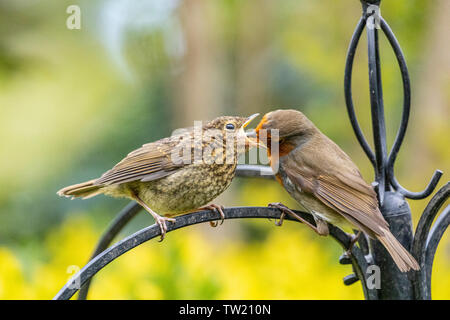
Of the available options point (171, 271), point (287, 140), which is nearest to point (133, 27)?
point (171, 271)

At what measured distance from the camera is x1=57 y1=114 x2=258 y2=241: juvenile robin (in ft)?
Answer: 7.52

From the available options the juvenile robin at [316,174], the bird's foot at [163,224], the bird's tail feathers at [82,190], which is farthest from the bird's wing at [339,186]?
the bird's tail feathers at [82,190]

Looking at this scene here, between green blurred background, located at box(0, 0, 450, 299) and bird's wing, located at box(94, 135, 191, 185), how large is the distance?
177 cm

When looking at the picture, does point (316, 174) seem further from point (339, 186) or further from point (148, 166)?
point (148, 166)

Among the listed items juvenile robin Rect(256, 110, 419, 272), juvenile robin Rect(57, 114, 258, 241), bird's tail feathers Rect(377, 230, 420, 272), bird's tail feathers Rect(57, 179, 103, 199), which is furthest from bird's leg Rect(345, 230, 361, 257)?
bird's tail feathers Rect(57, 179, 103, 199)

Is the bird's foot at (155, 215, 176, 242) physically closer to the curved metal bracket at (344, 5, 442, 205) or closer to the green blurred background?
the curved metal bracket at (344, 5, 442, 205)

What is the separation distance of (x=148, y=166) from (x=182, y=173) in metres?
0.16

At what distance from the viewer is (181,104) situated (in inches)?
286

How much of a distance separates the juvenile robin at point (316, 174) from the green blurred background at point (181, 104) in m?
1.82

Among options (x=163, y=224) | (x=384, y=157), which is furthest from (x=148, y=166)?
(x=384, y=157)

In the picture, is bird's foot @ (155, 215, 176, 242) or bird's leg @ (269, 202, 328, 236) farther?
bird's leg @ (269, 202, 328, 236)

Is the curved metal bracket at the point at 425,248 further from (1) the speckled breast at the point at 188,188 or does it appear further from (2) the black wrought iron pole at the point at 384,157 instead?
(1) the speckled breast at the point at 188,188

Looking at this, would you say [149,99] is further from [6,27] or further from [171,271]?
[171,271]

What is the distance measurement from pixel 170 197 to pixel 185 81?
5.06 m
